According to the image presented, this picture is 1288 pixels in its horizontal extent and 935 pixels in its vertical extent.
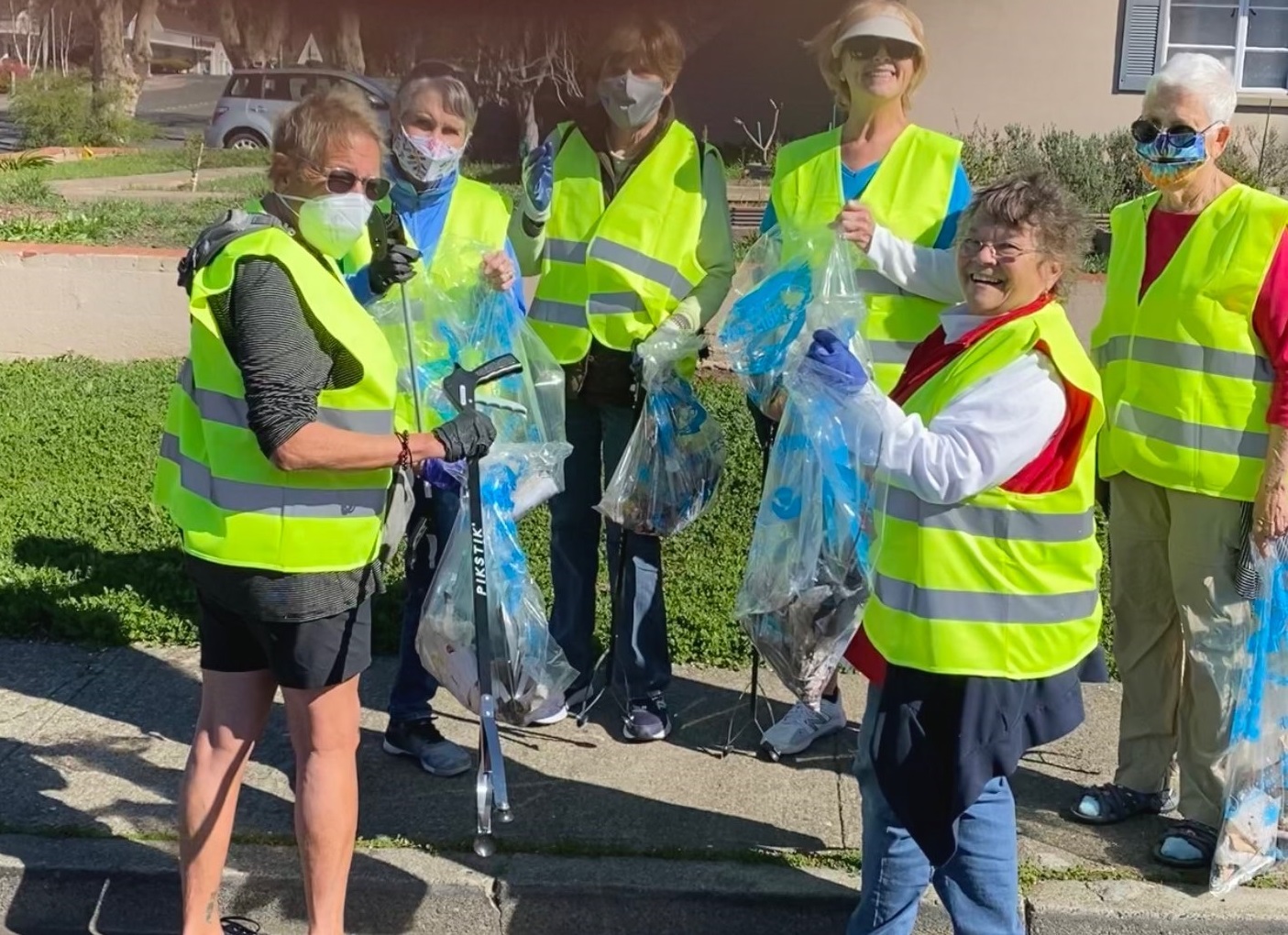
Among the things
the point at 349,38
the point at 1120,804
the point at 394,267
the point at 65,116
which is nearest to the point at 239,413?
the point at 394,267

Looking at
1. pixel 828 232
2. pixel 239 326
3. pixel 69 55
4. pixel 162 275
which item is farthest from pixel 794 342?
pixel 69 55

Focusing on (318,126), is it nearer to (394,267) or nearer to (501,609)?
(394,267)

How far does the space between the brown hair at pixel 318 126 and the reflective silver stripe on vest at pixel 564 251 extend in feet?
3.80

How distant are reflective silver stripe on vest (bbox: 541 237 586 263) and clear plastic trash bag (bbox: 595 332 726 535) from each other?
1.34ft

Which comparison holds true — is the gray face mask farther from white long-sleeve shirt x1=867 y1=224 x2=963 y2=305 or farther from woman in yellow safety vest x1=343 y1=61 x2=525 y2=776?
white long-sleeve shirt x1=867 y1=224 x2=963 y2=305

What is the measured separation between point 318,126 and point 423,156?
828 millimetres

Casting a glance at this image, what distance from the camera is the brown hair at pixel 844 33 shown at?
3.83 meters

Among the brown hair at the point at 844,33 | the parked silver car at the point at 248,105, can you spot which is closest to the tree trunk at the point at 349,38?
the parked silver car at the point at 248,105

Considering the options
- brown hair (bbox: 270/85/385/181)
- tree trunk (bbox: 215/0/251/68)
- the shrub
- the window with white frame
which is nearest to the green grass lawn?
the shrub

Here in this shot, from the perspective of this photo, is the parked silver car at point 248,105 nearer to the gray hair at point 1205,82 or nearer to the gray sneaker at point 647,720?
the gray sneaker at point 647,720

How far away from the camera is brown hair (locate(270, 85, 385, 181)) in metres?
2.97

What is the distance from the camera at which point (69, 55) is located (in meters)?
22.5

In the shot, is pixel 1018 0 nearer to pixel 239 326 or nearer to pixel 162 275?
pixel 162 275

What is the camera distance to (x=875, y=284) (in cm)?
386
